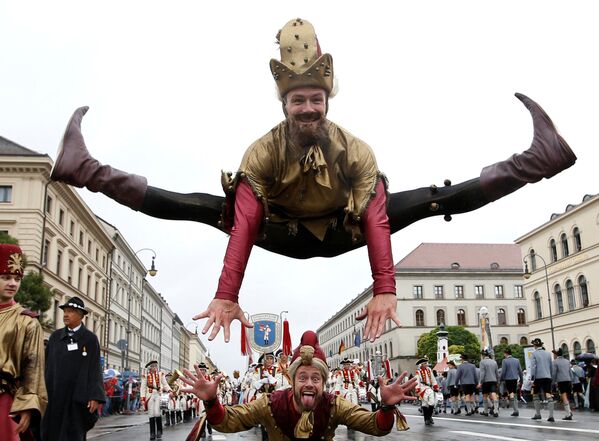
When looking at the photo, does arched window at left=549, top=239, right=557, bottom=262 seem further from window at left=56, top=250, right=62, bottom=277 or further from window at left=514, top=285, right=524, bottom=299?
window at left=56, top=250, right=62, bottom=277

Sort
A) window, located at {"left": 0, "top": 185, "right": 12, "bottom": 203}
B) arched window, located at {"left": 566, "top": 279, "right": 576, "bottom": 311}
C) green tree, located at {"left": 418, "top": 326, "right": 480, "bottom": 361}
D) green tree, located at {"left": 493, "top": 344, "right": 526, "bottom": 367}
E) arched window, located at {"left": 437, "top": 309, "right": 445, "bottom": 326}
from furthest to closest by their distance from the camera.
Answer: arched window, located at {"left": 437, "top": 309, "right": 445, "bottom": 326} → green tree, located at {"left": 418, "top": 326, "right": 480, "bottom": 361} → green tree, located at {"left": 493, "top": 344, "right": 526, "bottom": 367} → arched window, located at {"left": 566, "top": 279, "right": 576, "bottom": 311} → window, located at {"left": 0, "top": 185, "right": 12, "bottom": 203}

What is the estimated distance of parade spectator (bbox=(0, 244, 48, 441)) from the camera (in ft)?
15.9

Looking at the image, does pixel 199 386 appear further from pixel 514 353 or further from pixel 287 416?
pixel 514 353

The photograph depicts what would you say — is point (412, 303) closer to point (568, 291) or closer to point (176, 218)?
point (568, 291)

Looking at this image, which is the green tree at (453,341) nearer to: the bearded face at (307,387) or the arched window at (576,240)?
the arched window at (576,240)

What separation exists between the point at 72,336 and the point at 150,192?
4.57 meters

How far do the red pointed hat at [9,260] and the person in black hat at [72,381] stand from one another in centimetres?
263

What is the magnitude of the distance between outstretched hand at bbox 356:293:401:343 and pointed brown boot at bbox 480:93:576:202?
95 cm

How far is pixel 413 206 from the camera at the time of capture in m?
4.00

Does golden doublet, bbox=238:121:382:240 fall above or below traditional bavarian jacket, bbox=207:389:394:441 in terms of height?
above

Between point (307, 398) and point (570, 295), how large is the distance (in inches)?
2293

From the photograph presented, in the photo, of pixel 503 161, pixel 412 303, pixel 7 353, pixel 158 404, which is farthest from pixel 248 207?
pixel 412 303

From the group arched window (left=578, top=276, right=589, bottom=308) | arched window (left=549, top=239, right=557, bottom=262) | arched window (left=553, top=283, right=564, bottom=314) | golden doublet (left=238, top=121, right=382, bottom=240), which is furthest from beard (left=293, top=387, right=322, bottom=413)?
arched window (left=549, top=239, right=557, bottom=262)

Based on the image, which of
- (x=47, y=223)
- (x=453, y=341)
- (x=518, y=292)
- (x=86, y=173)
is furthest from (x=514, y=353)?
(x=86, y=173)
